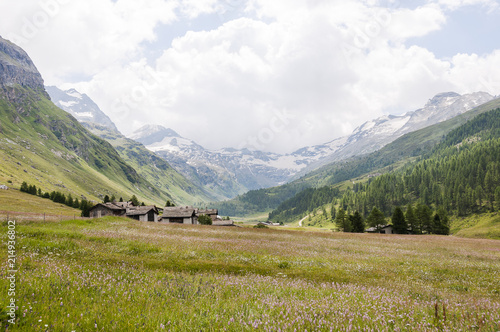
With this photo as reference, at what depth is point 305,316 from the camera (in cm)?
585

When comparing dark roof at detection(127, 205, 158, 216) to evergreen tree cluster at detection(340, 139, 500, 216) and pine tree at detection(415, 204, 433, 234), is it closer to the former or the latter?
pine tree at detection(415, 204, 433, 234)

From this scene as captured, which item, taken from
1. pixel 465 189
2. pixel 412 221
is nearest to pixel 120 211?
pixel 412 221

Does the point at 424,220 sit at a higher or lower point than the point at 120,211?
lower

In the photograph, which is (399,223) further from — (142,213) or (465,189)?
(142,213)

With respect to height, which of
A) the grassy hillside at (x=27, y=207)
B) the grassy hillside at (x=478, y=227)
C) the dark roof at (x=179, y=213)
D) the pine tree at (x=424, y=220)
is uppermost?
the grassy hillside at (x=27, y=207)

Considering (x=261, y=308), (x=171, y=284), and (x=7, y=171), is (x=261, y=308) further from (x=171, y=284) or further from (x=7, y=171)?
(x=7, y=171)

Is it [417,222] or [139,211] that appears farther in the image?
[139,211]

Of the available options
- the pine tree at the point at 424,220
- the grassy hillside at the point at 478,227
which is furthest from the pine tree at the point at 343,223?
the grassy hillside at the point at 478,227

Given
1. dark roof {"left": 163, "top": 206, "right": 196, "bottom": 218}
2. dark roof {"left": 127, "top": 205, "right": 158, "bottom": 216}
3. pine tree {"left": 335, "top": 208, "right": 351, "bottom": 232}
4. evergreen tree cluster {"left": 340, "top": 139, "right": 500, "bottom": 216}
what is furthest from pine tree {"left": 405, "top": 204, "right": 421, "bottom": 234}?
dark roof {"left": 127, "top": 205, "right": 158, "bottom": 216}

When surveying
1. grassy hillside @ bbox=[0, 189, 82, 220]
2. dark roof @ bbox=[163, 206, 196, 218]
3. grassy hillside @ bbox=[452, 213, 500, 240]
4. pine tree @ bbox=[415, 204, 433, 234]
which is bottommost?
grassy hillside @ bbox=[452, 213, 500, 240]

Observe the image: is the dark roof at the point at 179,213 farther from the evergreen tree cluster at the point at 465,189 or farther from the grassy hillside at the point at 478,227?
the evergreen tree cluster at the point at 465,189

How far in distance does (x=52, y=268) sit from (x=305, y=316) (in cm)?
828

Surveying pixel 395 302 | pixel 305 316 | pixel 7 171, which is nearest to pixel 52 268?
pixel 305 316

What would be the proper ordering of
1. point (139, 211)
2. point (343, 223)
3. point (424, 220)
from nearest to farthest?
point (424, 220) < point (139, 211) < point (343, 223)
